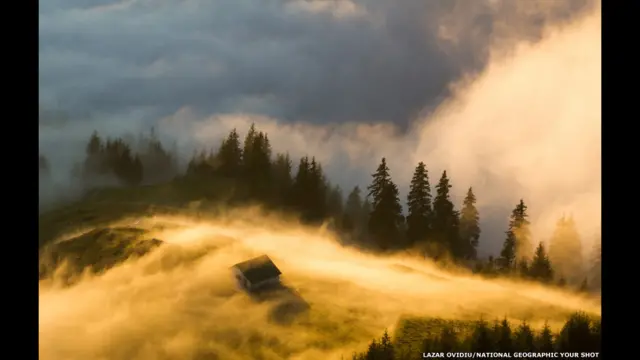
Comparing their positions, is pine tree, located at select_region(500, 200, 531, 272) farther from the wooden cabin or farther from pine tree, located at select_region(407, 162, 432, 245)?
the wooden cabin

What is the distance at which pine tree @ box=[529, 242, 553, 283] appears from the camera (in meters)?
1.48

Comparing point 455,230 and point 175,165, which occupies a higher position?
point 175,165

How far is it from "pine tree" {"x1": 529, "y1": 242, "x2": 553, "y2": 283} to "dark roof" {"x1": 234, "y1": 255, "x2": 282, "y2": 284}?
69 cm

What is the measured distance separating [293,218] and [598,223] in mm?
833

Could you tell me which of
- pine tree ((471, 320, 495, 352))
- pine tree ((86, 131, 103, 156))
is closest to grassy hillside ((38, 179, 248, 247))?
pine tree ((86, 131, 103, 156))

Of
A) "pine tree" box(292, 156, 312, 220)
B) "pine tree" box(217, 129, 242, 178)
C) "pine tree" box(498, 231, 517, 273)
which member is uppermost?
"pine tree" box(217, 129, 242, 178)

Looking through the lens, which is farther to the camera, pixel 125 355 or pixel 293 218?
pixel 293 218

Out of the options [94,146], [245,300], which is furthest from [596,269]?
[94,146]

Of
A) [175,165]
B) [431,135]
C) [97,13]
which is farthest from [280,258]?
[97,13]

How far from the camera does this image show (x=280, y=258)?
1486mm

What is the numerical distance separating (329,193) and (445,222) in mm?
330

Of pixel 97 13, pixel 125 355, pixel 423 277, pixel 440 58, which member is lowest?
pixel 125 355

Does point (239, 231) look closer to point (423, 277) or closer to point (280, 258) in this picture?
point (280, 258)

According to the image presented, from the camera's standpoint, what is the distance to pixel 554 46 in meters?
1.53
